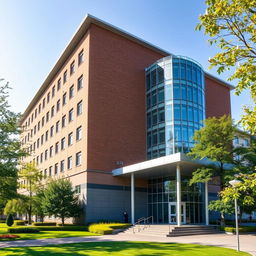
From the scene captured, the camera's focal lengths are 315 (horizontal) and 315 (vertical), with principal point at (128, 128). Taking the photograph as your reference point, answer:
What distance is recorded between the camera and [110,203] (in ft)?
116

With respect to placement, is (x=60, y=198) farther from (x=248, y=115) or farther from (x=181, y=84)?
(x=248, y=115)

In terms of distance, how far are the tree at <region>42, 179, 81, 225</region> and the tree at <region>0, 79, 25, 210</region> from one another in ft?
24.5

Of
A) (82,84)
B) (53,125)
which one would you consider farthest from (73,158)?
(53,125)

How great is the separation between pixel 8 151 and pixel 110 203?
13817 mm

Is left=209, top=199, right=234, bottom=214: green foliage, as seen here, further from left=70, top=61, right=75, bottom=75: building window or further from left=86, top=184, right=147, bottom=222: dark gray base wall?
left=70, top=61, right=75, bottom=75: building window

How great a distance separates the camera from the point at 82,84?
1586 inches

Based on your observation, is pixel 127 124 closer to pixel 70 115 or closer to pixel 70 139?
pixel 70 139

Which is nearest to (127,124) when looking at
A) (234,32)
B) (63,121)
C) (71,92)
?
(71,92)

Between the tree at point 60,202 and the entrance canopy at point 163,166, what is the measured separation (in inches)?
219

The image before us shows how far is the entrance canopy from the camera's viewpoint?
2808 centimetres

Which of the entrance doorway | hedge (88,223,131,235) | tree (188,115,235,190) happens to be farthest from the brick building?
hedge (88,223,131,235)

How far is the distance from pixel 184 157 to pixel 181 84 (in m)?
13.7

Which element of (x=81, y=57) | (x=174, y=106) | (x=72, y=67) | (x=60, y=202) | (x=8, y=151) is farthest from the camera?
(x=72, y=67)

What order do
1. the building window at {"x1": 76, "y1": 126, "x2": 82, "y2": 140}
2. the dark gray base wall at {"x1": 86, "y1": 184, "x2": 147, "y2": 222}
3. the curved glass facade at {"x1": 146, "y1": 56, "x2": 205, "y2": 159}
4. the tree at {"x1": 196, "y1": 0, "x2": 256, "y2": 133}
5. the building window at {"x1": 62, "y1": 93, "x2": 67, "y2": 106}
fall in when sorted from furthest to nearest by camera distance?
the building window at {"x1": 62, "y1": 93, "x2": 67, "y2": 106} < the building window at {"x1": 76, "y1": 126, "x2": 82, "y2": 140} < the curved glass facade at {"x1": 146, "y1": 56, "x2": 205, "y2": 159} < the dark gray base wall at {"x1": 86, "y1": 184, "x2": 147, "y2": 222} < the tree at {"x1": 196, "y1": 0, "x2": 256, "y2": 133}
